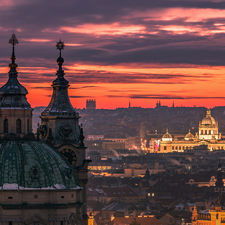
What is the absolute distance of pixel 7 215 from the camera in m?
52.7

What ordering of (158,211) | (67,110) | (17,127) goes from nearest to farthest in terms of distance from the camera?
(17,127), (67,110), (158,211)

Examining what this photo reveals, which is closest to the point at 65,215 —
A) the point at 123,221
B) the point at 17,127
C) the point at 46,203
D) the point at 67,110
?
the point at 46,203

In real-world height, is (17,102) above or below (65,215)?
above

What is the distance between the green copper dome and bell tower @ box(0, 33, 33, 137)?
1467mm

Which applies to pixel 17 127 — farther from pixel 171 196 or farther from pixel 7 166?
pixel 171 196

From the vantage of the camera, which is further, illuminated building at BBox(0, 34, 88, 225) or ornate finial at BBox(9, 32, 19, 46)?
ornate finial at BBox(9, 32, 19, 46)

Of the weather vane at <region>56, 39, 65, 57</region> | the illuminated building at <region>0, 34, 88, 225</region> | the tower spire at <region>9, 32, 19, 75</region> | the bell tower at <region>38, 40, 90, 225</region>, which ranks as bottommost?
the illuminated building at <region>0, 34, 88, 225</region>

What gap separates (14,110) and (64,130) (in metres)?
9.15

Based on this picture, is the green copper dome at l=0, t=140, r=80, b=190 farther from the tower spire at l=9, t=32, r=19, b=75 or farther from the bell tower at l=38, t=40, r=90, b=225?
the bell tower at l=38, t=40, r=90, b=225

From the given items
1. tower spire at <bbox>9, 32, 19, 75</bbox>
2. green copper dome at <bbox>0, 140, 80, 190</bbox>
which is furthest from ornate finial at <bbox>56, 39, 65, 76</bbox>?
green copper dome at <bbox>0, 140, 80, 190</bbox>

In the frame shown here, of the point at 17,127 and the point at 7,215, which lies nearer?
the point at 7,215

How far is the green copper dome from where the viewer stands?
5297 cm

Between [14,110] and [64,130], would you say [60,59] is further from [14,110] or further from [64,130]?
[14,110]

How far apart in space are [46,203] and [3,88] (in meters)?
6.90
